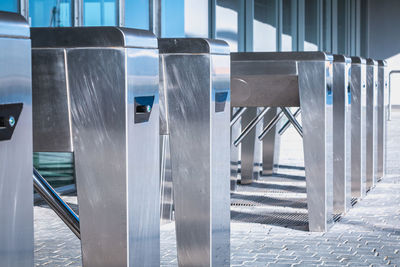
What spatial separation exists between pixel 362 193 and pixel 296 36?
643 centimetres

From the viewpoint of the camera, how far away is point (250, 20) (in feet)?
27.8

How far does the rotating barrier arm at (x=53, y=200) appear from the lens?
1.82 m

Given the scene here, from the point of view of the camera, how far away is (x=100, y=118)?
1.85m

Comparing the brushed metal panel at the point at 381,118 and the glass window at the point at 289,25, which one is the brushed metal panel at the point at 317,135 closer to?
the brushed metal panel at the point at 381,118

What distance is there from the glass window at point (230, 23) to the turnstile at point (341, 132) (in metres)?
2.80

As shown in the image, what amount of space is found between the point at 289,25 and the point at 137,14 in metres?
5.76

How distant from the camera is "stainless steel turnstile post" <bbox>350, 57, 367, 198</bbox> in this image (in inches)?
195

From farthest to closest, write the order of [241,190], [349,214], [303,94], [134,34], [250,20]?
A: [250,20] → [241,190] → [349,214] → [303,94] → [134,34]

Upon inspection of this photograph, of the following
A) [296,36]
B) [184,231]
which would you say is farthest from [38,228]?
[296,36]

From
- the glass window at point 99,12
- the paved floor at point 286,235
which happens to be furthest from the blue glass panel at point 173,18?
the paved floor at point 286,235

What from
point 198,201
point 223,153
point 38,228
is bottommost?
point 38,228

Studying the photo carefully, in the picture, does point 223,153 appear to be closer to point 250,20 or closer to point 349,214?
point 349,214

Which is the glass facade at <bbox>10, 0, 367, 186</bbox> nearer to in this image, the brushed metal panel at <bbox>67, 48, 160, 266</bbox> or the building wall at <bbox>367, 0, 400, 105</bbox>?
the brushed metal panel at <bbox>67, 48, 160, 266</bbox>

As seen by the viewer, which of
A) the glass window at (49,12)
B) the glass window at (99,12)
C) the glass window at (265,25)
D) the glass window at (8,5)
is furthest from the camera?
the glass window at (265,25)
